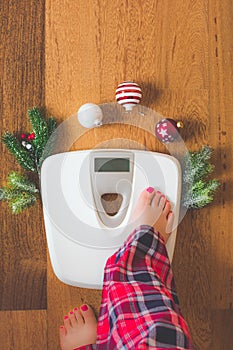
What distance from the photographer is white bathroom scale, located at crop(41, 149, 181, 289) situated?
0.95 m

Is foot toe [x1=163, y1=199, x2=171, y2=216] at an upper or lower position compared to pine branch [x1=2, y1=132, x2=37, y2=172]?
lower

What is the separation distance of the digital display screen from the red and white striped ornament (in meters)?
0.13

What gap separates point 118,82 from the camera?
3.61 feet

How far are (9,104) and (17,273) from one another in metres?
0.37

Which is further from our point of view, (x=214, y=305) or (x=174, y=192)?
(x=214, y=305)

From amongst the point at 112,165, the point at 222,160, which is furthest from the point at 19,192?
the point at 222,160

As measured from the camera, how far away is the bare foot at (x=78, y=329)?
3.41ft

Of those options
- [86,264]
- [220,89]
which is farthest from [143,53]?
[86,264]

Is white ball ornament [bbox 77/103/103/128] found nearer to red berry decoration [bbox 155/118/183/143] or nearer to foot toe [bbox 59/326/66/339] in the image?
red berry decoration [bbox 155/118/183/143]

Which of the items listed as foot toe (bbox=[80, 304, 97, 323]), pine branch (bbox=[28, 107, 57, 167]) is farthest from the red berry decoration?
foot toe (bbox=[80, 304, 97, 323])

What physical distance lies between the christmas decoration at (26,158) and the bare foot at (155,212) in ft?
0.73

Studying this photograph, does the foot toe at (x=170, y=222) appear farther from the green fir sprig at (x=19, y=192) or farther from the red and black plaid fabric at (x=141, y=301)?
the green fir sprig at (x=19, y=192)

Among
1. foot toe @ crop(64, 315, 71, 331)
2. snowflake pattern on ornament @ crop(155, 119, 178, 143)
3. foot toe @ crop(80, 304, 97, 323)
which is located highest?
snowflake pattern on ornament @ crop(155, 119, 178, 143)

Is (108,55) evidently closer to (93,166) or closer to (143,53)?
(143,53)
